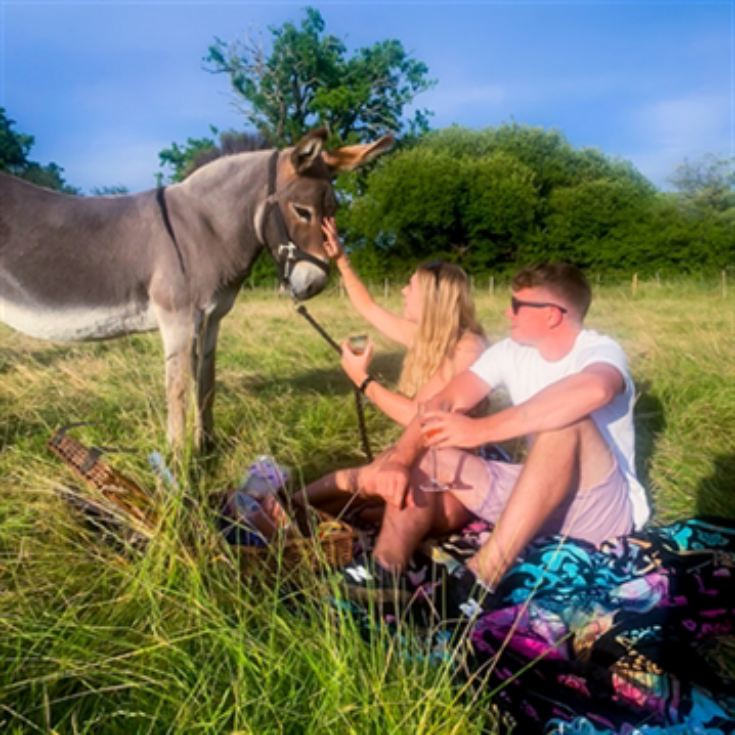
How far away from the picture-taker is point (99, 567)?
238 centimetres

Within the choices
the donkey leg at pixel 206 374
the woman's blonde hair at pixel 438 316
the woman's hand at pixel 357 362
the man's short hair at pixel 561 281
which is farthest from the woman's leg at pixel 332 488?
the man's short hair at pixel 561 281

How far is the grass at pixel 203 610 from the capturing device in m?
1.66

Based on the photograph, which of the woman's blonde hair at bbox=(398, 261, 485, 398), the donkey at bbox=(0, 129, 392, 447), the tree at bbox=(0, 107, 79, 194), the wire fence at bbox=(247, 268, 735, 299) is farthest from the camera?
the tree at bbox=(0, 107, 79, 194)

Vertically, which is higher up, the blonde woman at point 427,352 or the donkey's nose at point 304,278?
the donkey's nose at point 304,278

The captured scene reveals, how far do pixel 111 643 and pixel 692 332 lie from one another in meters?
7.62

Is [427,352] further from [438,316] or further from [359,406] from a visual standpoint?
[359,406]

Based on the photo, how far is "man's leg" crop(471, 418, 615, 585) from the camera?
2.52 m

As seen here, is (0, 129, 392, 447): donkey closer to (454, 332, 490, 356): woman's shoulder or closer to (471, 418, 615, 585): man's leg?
(454, 332, 490, 356): woman's shoulder

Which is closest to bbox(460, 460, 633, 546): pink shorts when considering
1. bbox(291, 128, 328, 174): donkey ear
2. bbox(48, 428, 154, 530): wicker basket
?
bbox(48, 428, 154, 530): wicker basket

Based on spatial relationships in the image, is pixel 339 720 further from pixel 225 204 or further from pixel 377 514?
pixel 225 204

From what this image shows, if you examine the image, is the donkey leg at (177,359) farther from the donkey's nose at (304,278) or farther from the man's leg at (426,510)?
the man's leg at (426,510)

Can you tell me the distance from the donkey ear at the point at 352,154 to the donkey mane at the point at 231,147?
45cm

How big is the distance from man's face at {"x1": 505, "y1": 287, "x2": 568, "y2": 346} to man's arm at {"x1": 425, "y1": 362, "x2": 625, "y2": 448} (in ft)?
0.93

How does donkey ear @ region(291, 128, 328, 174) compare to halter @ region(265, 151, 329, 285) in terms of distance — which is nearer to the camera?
donkey ear @ region(291, 128, 328, 174)
